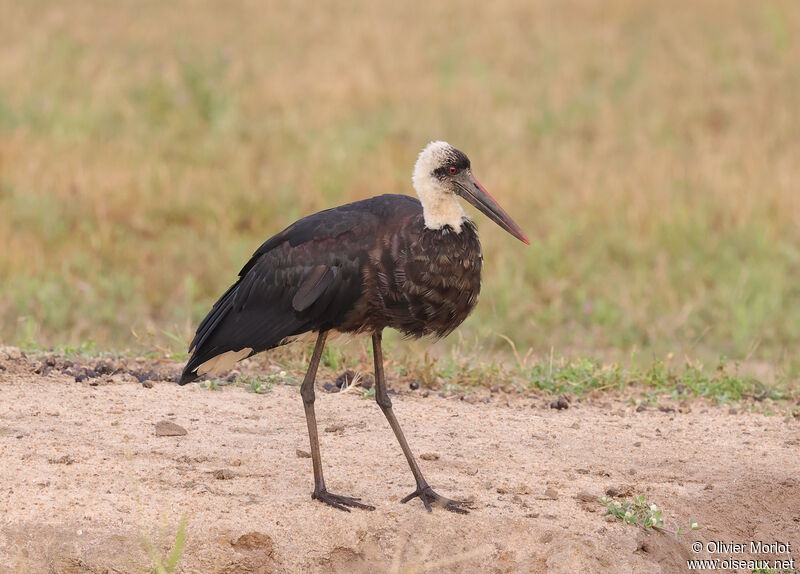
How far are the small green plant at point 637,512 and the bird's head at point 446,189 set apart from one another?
109cm

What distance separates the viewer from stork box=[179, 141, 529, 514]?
15.3 feet

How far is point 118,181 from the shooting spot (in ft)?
33.5

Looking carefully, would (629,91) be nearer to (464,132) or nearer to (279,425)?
(464,132)

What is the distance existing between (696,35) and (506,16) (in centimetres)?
259

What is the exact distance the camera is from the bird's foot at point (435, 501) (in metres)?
4.71

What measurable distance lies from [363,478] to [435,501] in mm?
418

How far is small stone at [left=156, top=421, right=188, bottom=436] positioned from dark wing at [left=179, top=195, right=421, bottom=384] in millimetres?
313

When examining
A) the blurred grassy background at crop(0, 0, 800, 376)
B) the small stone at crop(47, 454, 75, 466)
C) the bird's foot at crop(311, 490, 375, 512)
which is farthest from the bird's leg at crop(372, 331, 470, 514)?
the blurred grassy background at crop(0, 0, 800, 376)

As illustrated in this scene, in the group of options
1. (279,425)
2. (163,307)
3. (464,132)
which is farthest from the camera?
(464,132)

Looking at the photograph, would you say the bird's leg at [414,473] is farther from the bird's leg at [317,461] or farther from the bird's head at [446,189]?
the bird's head at [446,189]

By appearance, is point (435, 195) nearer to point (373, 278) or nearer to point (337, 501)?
point (373, 278)

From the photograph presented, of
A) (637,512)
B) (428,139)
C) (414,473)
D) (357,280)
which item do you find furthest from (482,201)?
(428,139)

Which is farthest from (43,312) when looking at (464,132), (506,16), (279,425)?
(506,16)

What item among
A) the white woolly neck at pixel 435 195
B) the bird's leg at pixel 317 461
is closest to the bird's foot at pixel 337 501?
the bird's leg at pixel 317 461
